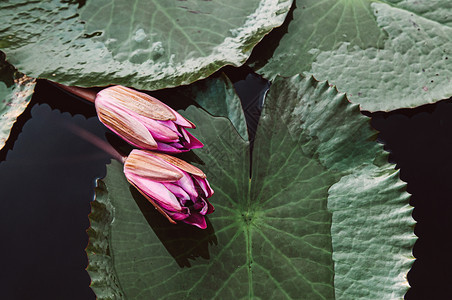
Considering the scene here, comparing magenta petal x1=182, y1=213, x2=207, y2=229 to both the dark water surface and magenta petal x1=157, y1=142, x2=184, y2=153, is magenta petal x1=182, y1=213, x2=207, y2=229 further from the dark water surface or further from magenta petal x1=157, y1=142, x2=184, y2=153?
the dark water surface

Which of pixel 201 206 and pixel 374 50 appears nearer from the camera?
pixel 201 206

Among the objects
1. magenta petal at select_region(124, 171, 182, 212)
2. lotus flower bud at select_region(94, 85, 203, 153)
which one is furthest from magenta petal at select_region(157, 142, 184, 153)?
magenta petal at select_region(124, 171, 182, 212)

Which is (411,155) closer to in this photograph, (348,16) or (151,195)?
(348,16)

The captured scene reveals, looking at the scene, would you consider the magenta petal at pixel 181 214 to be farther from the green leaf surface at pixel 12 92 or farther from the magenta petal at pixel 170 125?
the green leaf surface at pixel 12 92

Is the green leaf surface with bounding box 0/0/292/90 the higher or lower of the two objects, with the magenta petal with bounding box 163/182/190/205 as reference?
higher

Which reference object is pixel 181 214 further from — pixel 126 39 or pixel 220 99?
pixel 126 39

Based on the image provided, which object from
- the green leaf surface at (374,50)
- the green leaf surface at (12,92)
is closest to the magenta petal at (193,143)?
the green leaf surface at (374,50)

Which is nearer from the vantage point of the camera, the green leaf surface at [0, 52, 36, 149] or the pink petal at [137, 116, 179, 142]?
Answer: the pink petal at [137, 116, 179, 142]

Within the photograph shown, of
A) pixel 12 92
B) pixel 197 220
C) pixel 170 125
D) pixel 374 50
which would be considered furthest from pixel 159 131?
pixel 374 50
